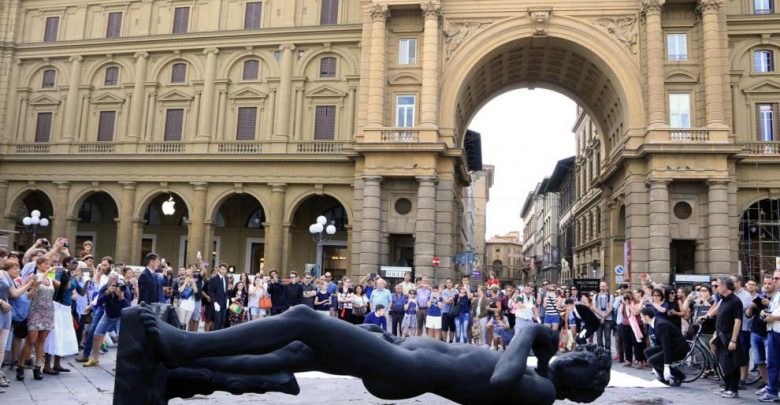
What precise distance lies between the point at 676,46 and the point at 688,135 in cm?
513

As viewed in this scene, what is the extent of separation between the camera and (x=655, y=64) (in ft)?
101

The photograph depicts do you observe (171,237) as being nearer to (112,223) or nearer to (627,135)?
(112,223)

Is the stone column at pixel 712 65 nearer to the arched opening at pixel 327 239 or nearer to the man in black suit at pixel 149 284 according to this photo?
the arched opening at pixel 327 239

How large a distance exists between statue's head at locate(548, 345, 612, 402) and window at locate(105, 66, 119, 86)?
40405 mm

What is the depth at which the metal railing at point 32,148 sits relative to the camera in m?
39.6

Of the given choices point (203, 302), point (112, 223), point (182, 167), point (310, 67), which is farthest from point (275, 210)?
point (203, 302)

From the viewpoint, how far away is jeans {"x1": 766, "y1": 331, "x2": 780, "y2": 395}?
34.2ft

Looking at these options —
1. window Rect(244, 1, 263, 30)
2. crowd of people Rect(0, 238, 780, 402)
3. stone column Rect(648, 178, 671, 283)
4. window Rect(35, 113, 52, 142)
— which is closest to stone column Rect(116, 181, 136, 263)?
window Rect(35, 113, 52, 142)

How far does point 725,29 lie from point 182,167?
101 feet

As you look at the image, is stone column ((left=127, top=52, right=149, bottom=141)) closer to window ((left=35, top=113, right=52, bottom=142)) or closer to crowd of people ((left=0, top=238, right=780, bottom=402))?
window ((left=35, top=113, right=52, bottom=142))

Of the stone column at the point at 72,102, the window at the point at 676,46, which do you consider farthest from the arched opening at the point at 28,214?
the window at the point at 676,46

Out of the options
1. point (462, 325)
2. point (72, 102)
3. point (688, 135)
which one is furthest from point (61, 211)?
point (688, 135)

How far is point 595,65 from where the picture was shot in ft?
109

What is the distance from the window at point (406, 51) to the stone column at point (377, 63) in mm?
987
